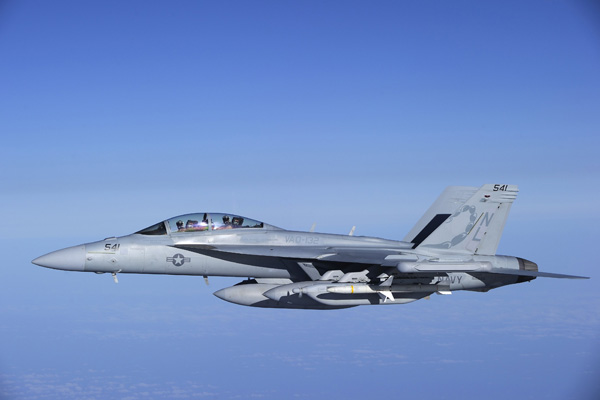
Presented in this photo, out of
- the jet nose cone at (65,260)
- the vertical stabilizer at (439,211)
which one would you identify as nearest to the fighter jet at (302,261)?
the jet nose cone at (65,260)

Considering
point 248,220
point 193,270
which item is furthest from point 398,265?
point 193,270

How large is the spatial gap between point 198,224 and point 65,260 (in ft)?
10.5

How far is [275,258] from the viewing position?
47.2ft

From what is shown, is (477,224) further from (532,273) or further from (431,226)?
(431,226)

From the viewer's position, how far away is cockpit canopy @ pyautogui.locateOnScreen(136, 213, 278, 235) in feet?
46.1

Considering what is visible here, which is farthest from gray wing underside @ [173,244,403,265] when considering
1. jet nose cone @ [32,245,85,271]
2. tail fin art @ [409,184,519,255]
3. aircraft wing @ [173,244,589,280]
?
jet nose cone @ [32,245,85,271]

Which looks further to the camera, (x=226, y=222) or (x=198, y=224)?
(x=226, y=222)

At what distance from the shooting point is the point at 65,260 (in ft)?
43.5

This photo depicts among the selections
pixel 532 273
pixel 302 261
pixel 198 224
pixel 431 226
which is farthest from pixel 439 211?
pixel 198 224

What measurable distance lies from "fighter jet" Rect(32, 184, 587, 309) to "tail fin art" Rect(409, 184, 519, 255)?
0.09 feet

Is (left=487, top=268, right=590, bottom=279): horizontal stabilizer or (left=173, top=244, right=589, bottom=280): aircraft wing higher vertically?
(left=173, top=244, right=589, bottom=280): aircraft wing

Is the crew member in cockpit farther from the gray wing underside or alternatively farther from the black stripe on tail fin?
the black stripe on tail fin

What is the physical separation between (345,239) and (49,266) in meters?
7.33

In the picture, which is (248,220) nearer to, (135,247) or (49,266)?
(135,247)
